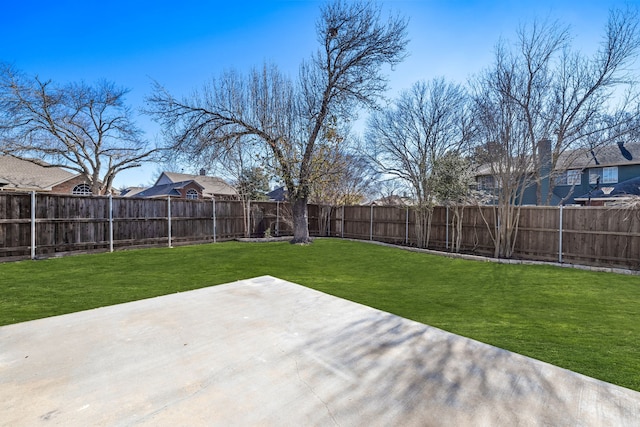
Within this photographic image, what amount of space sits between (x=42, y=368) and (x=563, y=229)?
9304mm

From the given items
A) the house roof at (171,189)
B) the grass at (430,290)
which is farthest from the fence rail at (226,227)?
the house roof at (171,189)

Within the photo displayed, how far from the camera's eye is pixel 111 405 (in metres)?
1.52

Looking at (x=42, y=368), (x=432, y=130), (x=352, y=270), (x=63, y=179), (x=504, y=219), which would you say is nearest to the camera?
(x=42, y=368)

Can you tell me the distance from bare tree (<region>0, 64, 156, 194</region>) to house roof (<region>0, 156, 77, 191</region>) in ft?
1.82

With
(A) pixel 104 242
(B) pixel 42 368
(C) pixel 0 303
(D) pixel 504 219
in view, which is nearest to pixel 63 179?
(A) pixel 104 242

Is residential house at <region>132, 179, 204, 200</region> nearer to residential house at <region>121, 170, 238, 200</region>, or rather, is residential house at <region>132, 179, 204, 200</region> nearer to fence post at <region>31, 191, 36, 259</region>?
residential house at <region>121, 170, 238, 200</region>

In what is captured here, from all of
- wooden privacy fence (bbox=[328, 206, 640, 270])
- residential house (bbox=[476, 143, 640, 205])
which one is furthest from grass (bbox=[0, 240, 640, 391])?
residential house (bbox=[476, 143, 640, 205])

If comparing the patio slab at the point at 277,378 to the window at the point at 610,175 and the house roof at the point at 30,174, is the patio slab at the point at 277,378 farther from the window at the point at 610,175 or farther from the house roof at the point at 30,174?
the window at the point at 610,175

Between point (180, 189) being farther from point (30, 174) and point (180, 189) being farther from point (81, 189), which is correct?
point (30, 174)

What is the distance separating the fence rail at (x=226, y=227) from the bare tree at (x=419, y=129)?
1916mm

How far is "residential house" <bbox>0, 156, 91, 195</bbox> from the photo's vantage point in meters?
15.9

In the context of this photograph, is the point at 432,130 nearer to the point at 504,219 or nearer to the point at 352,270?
the point at 504,219

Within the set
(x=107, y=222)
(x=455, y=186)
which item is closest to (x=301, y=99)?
(x=455, y=186)

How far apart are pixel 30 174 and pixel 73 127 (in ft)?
11.5
